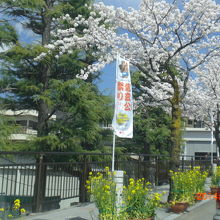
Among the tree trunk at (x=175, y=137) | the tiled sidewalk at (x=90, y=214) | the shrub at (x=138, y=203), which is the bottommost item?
the tiled sidewalk at (x=90, y=214)

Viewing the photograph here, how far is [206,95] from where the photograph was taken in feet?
56.0

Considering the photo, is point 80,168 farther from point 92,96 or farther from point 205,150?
point 205,150

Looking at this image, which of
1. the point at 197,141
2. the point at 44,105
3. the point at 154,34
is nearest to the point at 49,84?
the point at 44,105

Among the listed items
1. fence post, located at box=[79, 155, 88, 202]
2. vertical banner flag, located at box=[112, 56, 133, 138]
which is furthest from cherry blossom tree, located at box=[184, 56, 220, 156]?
vertical banner flag, located at box=[112, 56, 133, 138]

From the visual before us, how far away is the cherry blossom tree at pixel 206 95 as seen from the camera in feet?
53.2

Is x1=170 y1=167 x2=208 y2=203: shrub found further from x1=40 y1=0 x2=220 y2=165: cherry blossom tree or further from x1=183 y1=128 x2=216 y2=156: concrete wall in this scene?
x1=183 y1=128 x2=216 y2=156: concrete wall

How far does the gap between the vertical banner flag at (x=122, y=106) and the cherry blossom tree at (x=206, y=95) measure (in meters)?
9.12

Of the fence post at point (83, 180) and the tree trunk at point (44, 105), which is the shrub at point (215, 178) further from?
the tree trunk at point (44, 105)

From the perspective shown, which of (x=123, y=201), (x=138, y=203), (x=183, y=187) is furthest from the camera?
(x=183, y=187)

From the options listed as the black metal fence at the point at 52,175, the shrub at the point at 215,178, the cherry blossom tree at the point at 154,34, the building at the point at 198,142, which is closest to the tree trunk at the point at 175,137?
the cherry blossom tree at the point at 154,34

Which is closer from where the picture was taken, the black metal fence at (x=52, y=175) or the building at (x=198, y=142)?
the black metal fence at (x=52, y=175)

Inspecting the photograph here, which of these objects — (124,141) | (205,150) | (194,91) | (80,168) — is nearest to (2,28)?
(80,168)

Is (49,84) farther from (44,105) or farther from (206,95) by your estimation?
(206,95)

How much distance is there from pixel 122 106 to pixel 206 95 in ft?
36.7
